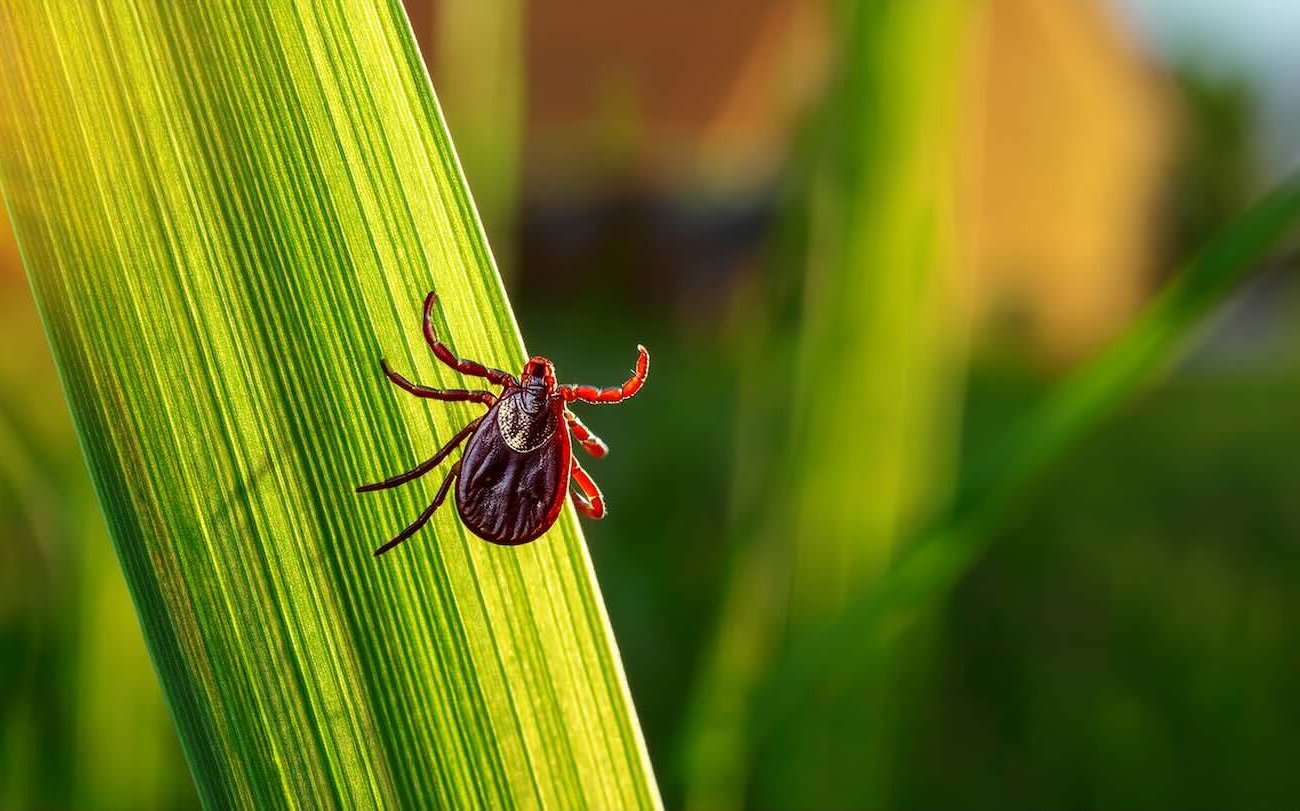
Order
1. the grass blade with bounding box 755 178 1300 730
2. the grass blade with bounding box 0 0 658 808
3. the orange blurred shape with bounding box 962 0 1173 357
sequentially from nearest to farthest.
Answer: the grass blade with bounding box 0 0 658 808 < the grass blade with bounding box 755 178 1300 730 < the orange blurred shape with bounding box 962 0 1173 357

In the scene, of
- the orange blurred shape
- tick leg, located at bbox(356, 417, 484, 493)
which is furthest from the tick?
the orange blurred shape

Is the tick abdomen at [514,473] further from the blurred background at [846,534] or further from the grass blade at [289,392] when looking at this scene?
the blurred background at [846,534]

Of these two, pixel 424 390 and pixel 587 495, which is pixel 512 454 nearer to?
pixel 587 495

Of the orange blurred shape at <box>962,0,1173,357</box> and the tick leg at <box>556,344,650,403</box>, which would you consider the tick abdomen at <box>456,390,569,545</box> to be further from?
the orange blurred shape at <box>962,0,1173,357</box>

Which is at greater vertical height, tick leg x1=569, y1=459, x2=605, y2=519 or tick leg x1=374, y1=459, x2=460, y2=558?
tick leg x1=374, y1=459, x2=460, y2=558

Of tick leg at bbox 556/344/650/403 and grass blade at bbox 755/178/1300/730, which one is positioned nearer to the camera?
grass blade at bbox 755/178/1300/730

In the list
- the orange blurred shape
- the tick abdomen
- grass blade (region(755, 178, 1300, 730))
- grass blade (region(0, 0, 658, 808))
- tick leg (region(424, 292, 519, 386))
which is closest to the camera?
grass blade (region(0, 0, 658, 808))

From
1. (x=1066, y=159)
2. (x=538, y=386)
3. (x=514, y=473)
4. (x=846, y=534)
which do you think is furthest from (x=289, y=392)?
(x=1066, y=159)
